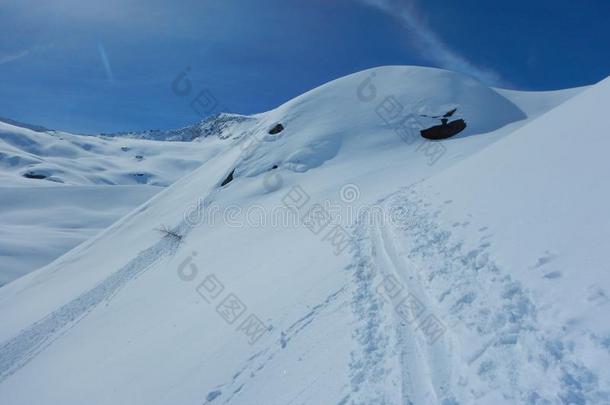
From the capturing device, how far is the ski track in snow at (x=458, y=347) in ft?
13.8

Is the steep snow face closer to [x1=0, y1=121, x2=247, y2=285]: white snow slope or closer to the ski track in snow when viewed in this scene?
[x1=0, y1=121, x2=247, y2=285]: white snow slope

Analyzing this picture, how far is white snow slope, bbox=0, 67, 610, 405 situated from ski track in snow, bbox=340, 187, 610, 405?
0.02 m

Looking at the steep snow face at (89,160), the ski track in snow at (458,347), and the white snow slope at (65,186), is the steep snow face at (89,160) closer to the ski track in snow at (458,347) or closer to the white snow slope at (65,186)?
the white snow slope at (65,186)

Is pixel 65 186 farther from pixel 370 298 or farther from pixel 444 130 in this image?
pixel 370 298

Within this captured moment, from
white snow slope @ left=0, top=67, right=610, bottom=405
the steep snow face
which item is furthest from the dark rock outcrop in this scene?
the steep snow face

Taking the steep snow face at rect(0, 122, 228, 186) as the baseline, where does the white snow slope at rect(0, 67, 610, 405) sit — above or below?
below

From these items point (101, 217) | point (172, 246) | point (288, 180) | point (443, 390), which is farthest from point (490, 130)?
point (101, 217)

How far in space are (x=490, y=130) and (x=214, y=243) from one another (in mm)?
20585

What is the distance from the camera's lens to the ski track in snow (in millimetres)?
4195

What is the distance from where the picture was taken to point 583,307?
4.63 metres

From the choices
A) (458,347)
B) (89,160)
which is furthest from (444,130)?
(89,160)

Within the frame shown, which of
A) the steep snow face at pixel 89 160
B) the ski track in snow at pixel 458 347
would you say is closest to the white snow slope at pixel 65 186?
the steep snow face at pixel 89 160

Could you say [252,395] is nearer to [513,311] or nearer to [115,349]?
[513,311]

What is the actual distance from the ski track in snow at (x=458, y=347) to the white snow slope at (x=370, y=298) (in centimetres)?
2
